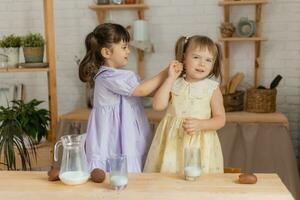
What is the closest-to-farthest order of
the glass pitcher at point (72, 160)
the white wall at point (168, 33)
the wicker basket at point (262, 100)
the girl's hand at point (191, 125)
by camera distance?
1. the glass pitcher at point (72, 160)
2. the girl's hand at point (191, 125)
3. the wicker basket at point (262, 100)
4. the white wall at point (168, 33)

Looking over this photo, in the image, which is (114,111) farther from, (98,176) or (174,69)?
(98,176)

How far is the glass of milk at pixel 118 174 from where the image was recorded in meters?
1.38

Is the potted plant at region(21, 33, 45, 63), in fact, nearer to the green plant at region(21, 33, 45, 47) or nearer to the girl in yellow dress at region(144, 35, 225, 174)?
the green plant at region(21, 33, 45, 47)

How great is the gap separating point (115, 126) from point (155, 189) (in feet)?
2.11

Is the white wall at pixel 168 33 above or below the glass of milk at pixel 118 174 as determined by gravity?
above

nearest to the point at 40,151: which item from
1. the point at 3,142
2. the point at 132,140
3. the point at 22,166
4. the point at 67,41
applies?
the point at 22,166

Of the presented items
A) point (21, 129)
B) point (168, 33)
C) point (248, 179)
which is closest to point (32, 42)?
point (21, 129)

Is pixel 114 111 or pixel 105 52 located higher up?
pixel 105 52

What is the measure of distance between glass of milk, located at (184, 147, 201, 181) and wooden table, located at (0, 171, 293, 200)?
0.02 meters

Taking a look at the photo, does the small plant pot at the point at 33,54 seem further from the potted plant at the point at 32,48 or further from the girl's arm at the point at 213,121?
the girl's arm at the point at 213,121

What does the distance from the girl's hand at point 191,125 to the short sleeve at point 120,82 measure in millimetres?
305

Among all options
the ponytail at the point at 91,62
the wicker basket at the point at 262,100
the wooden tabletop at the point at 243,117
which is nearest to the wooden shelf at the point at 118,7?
the wooden tabletop at the point at 243,117

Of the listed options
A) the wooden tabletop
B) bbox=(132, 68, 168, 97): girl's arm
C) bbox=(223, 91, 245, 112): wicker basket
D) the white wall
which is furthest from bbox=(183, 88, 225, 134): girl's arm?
the white wall

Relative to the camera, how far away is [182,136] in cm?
183
